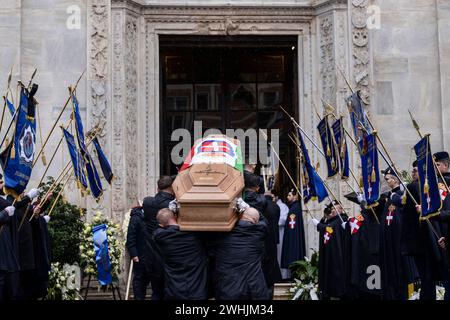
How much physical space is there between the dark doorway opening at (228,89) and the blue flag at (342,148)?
6.78 m

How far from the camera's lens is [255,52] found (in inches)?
817

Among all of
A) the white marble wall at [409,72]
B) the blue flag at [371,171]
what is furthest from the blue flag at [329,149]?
the white marble wall at [409,72]

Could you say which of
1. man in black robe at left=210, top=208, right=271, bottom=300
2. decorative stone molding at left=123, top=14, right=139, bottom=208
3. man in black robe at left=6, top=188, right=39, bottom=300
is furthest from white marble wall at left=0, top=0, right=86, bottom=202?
man in black robe at left=210, top=208, right=271, bottom=300

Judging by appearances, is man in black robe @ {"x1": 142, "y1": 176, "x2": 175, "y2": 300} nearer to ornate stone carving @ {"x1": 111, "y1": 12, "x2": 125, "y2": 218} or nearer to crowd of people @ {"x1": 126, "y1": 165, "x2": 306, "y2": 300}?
crowd of people @ {"x1": 126, "y1": 165, "x2": 306, "y2": 300}

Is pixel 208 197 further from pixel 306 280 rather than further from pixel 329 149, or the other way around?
pixel 306 280

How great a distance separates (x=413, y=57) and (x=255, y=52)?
444 cm

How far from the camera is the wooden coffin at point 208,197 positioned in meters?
9.20

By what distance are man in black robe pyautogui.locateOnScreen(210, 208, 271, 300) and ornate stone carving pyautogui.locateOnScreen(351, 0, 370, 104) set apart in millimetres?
8591

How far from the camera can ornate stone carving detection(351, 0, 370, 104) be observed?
1738 cm

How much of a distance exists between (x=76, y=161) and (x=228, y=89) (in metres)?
8.01

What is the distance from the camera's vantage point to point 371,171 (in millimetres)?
11477

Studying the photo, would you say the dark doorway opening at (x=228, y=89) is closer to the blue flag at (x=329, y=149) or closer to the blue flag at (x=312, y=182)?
the blue flag at (x=312, y=182)
